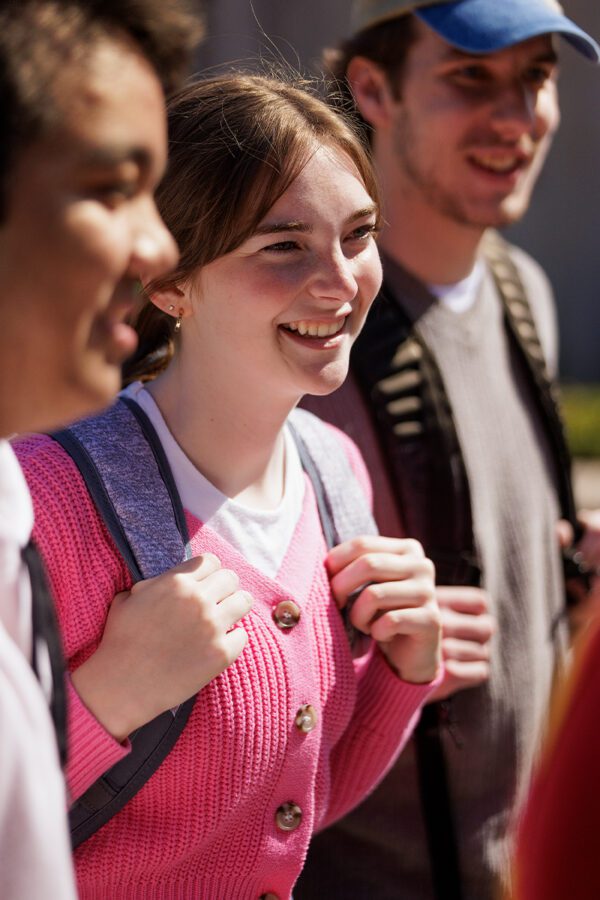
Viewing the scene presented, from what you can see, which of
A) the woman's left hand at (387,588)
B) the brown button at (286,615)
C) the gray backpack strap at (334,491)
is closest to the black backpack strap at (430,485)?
the gray backpack strap at (334,491)

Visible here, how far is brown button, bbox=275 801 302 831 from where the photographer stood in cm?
174

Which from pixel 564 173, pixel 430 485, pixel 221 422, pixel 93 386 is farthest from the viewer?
pixel 564 173

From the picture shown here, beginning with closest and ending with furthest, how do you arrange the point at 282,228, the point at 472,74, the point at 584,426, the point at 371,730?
the point at 282,228 → the point at 371,730 → the point at 472,74 → the point at 584,426

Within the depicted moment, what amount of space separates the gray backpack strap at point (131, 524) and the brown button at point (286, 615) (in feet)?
0.55

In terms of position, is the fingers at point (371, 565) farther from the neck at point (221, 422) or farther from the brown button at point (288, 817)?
the brown button at point (288, 817)

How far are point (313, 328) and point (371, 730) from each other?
2.28 feet

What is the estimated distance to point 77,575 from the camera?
1599 millimetres

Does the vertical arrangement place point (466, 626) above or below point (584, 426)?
above

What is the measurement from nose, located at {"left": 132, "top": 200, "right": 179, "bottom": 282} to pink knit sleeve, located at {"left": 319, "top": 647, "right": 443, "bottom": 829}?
0.95 metres

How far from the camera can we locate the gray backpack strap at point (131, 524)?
5.29ft

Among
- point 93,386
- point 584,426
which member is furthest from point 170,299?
point 584,426

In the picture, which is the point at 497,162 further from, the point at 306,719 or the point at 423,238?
the point at 306,719

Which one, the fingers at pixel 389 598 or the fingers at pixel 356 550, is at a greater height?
the fingers at pixel 356 550

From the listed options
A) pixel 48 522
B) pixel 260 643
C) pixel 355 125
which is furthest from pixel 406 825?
pixel 355 125
